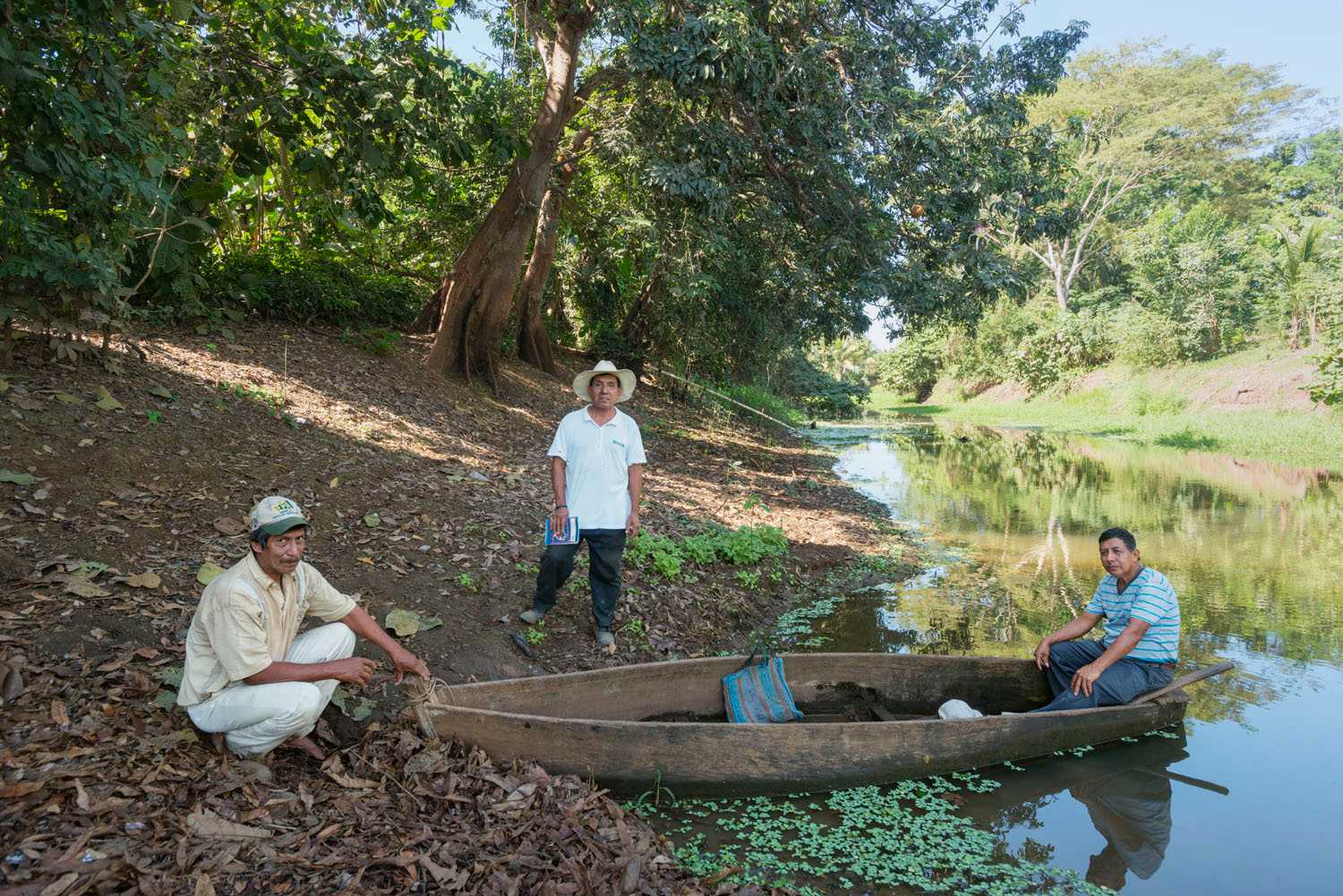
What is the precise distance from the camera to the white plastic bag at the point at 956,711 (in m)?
5.61

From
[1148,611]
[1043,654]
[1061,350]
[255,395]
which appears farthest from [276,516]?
[1061,350]

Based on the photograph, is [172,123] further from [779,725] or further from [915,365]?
[915,365]

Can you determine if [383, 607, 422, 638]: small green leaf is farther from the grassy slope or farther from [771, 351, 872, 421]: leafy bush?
[771, 351, 872, 421]: leafy bush

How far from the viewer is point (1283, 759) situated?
5543 mm

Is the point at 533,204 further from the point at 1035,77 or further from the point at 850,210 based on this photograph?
the point at 1035,77

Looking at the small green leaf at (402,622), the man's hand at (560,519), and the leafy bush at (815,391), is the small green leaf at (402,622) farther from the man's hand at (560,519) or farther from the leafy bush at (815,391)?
the leafy bush at (815,391)

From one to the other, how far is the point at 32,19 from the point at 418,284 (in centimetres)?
1150

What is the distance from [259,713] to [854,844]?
296cm

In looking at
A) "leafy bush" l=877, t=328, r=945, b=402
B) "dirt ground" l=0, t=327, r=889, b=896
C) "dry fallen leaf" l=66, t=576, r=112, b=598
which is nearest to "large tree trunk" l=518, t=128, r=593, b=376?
"dirt ground" l=0, t=327, r=889, b=896

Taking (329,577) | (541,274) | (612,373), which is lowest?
(329,577)

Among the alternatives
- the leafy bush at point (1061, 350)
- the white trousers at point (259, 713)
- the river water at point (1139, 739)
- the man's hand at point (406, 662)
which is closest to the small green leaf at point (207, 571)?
the white trousers at point (259, 713)

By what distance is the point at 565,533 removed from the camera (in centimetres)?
578

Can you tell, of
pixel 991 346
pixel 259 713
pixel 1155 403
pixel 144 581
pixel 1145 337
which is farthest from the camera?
pixel 991 346

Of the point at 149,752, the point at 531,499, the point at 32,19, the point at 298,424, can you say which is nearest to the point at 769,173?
the point at 531,499
